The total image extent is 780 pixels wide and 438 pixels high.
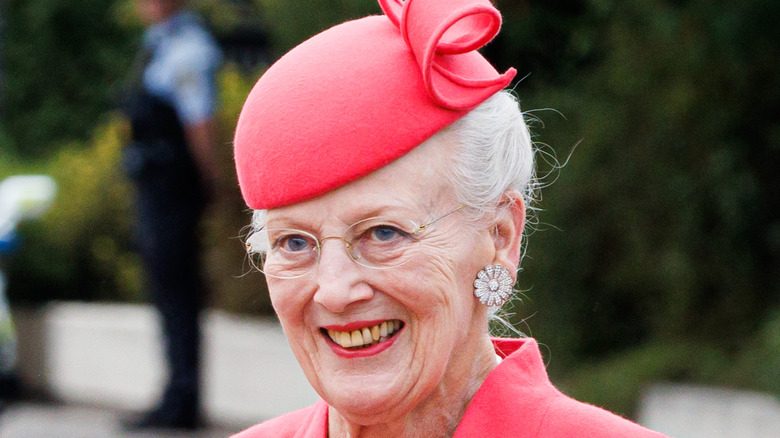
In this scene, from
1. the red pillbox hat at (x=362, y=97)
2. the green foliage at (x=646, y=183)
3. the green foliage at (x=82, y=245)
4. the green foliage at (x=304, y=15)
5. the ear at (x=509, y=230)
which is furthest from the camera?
the green foliage at (x=82, y=245)

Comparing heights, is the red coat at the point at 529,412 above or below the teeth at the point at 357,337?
below

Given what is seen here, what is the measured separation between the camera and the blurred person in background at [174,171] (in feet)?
19.5

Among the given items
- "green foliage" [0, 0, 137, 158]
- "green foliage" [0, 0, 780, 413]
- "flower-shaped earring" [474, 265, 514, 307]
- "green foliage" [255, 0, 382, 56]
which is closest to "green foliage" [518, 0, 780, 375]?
"green foliage" [0, 0, 780, 413]

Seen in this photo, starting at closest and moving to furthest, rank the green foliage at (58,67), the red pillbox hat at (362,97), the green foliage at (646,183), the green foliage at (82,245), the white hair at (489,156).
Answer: the red pillbox hat at (362,97), the white hair at (489,156), the green foliage at (646,183), the green foliage at (82,245), the green foliage at (58,67)

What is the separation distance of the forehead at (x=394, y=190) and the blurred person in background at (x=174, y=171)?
4108mm

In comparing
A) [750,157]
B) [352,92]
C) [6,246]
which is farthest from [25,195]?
[352,92]

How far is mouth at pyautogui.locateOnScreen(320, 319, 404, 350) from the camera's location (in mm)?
1951

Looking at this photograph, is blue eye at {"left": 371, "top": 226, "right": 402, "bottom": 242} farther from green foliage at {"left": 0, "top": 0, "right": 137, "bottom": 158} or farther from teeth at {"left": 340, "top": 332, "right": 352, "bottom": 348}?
green foliage at {"left": 0, "top": 0, "right": 137, "bottom": 158}

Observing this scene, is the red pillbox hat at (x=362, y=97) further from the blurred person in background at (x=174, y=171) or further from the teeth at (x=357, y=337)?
the blurred person in background at (x=174, y=171)

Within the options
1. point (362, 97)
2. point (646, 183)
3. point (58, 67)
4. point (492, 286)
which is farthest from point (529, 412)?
point (58, 67)

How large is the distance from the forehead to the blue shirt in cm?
411

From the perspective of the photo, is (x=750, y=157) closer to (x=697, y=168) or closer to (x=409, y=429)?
(x=697, y=168)

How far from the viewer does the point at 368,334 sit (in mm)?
1950

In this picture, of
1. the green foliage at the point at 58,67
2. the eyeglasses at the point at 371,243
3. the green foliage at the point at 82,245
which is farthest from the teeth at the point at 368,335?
the green foliage at the point at 58,67
